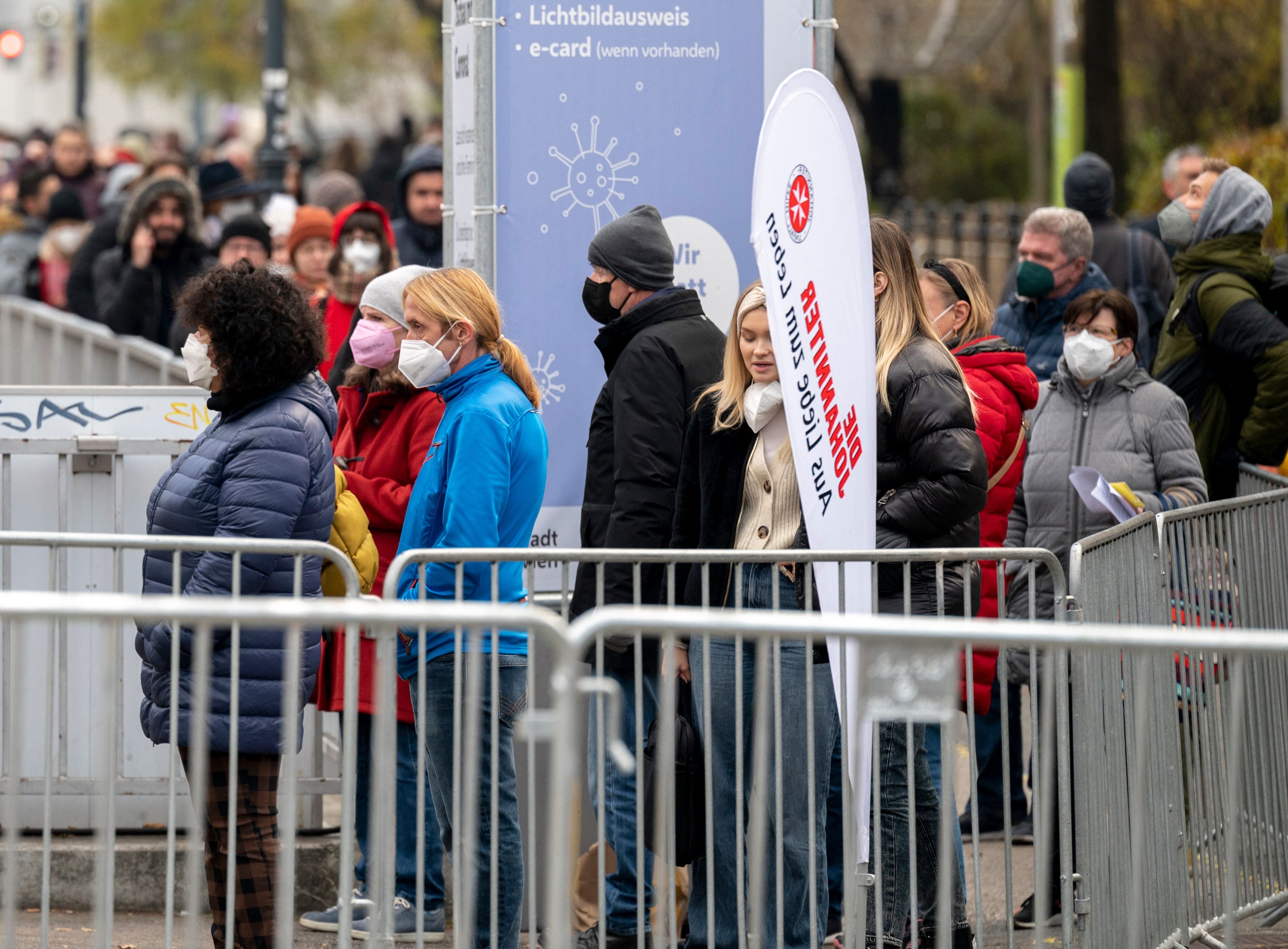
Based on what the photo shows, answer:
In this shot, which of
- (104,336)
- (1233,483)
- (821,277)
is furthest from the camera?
(104,336)

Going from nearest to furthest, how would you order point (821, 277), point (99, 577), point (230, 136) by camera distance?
point (821, 277) < point (99, 577) < point (230, 136)

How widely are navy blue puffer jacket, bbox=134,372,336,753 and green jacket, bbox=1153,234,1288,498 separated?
3.90m

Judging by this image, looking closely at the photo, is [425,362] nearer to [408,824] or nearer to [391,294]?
[391,294]

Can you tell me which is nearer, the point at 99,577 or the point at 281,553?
the point at 281,553

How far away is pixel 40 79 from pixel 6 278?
50.3 meters

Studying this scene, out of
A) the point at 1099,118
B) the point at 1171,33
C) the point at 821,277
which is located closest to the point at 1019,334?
the point at 821,277

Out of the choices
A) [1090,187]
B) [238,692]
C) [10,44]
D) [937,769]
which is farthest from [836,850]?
[10,44]

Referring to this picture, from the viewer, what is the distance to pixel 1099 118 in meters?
23.0

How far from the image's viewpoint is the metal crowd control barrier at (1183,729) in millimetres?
5082

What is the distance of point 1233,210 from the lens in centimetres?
771

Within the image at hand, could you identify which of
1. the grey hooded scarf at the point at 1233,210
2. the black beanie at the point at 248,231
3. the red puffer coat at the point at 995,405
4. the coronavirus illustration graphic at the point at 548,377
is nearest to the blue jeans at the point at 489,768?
the coronavirus illustration graphic at the point at 548,377

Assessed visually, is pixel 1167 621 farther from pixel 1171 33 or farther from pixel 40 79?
pixel 40 79

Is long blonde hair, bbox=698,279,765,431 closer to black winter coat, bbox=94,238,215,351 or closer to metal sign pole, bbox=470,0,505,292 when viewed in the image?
metal sign pole, bbox=470,0,505,292

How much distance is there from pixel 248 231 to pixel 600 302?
4.05m
